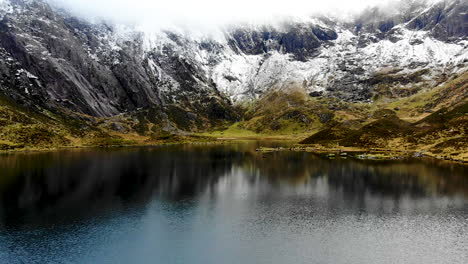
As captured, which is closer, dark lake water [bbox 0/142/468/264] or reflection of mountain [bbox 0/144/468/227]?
dark lake water [bbox 0/142/468/264]

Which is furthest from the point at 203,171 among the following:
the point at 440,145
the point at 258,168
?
the point at 440,145

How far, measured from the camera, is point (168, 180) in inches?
5281

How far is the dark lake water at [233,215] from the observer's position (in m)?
63.4

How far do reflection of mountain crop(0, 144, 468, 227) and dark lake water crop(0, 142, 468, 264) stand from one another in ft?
1.41

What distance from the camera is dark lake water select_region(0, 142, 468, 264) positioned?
6344 centimetres

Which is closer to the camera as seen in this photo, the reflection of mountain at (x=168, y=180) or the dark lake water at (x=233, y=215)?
the dark lake water at (x=233, y=215)

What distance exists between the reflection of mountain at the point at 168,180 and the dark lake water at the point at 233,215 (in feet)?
1.41

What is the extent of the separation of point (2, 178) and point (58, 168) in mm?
26990

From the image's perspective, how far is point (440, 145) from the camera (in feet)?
651

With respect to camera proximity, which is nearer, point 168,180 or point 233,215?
point 233,215

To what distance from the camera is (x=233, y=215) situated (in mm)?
87500

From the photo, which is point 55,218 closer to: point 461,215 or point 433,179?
point 461,215

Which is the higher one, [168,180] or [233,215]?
[168,180]

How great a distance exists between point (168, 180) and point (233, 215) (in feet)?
174
